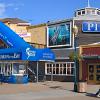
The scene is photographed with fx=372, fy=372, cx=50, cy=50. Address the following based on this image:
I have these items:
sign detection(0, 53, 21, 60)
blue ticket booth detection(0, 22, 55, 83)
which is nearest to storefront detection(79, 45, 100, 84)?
blue ticket booth detection(0, 22, 55, 83)

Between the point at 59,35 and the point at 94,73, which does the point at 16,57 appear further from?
the point at 59,35

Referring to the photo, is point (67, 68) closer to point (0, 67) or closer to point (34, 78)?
point (34, 78)

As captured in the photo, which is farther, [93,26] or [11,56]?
[93,26]

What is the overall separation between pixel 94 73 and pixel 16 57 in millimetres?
8301

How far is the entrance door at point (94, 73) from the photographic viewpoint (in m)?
38.5

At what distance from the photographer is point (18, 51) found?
3875 cm

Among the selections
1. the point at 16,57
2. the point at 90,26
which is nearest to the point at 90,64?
the point at 90,26

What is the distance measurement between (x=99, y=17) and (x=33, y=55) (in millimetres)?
11065

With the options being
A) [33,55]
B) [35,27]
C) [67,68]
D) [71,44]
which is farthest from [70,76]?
[35,27]

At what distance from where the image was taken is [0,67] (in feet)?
141

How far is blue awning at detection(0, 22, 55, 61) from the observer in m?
38.6

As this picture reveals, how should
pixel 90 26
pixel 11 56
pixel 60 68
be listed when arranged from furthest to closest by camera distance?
pixel 60 68 → pixel 90 26 → pixel 11 56

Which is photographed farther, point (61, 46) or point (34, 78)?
point (61, 46)

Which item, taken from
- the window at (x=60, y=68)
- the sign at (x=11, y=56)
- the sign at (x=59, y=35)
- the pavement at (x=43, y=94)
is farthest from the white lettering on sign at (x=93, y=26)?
the pavement at (x=43, y=94)
